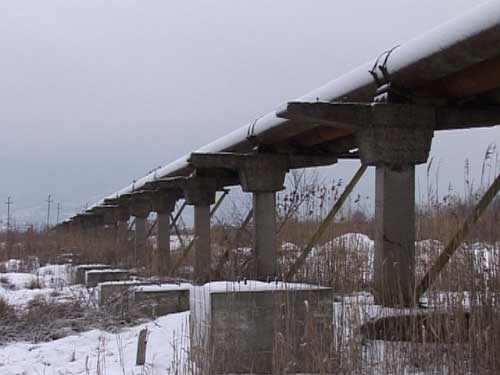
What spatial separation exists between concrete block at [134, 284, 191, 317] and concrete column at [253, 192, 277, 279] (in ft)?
6.52

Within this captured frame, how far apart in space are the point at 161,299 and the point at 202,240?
444cm

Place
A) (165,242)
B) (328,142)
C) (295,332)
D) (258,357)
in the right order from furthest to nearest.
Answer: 1. (165,242)
2. (328,142)
3. (258,357)
4. (295,332)

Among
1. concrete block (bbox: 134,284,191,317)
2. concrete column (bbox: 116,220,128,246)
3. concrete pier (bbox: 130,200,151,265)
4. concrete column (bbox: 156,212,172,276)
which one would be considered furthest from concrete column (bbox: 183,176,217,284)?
concrete column (bbox: 116,220,128,246)

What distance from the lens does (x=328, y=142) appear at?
1162cm

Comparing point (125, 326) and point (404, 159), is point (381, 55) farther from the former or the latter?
point (125, 326)

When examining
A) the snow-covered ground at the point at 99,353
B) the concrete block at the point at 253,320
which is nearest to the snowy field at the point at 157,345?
the snow-covered ground at the point at 99,353

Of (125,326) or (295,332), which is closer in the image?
(295,332)

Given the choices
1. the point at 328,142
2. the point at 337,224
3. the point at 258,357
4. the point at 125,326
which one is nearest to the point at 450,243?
the point at 258,357

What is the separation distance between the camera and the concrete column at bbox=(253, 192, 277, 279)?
11930 millimetres

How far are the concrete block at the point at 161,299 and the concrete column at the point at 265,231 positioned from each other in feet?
6.52

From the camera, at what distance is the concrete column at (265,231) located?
1193cm

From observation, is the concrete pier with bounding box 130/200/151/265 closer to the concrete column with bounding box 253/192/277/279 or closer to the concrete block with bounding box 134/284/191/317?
the concrete column with bounding box 253/192/277/279

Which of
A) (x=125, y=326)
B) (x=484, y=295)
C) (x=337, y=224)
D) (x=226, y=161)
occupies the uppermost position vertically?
(x=226, y=161)

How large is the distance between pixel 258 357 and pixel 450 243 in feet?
6.13
